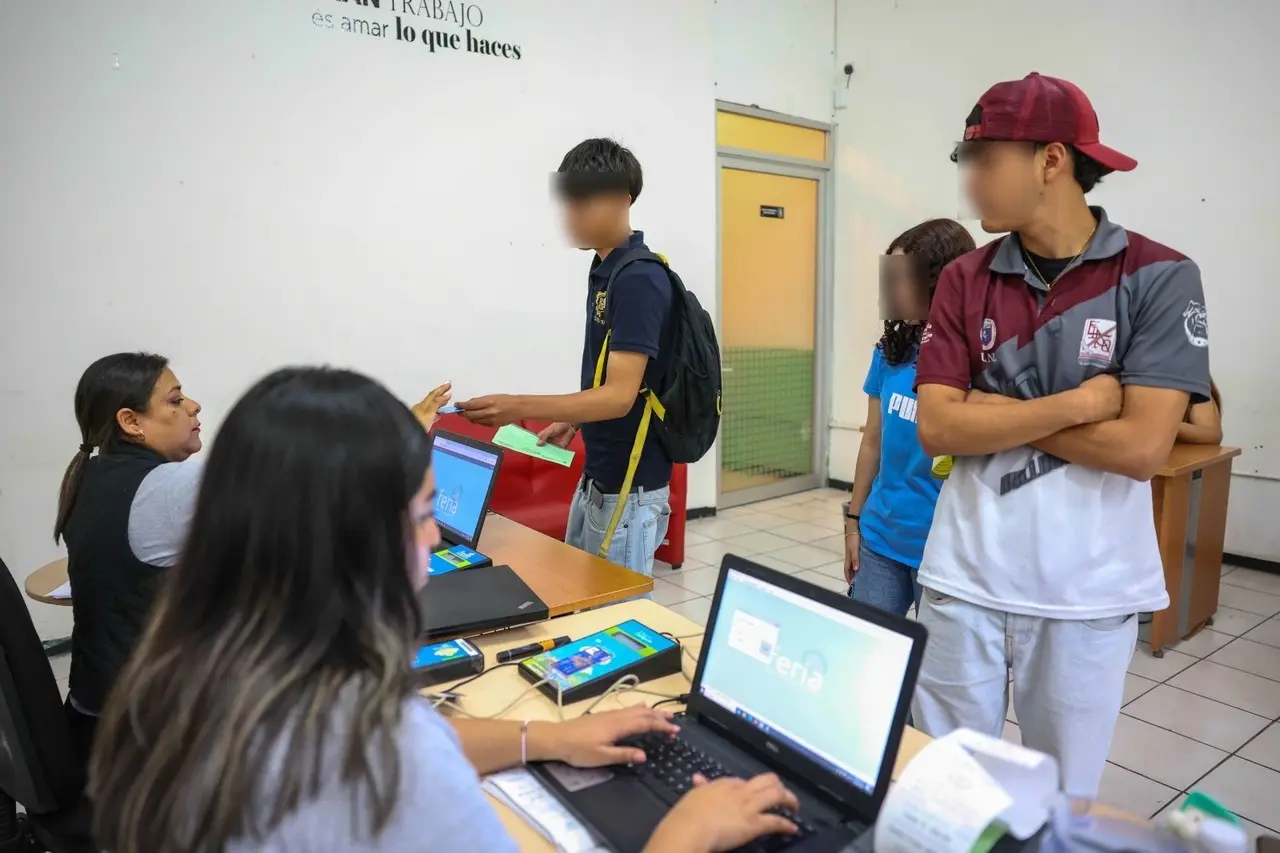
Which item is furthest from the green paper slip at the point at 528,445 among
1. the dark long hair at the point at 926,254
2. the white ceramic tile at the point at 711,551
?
the white ceramic tile at the point at 711,551

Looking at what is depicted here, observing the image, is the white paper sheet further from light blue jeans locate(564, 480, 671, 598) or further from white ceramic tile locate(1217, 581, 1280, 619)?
white ceramic tile locate(1217, 581, 1280, 619)

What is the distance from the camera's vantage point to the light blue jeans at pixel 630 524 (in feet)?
7.07

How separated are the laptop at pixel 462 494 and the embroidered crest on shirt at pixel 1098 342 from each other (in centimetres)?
128

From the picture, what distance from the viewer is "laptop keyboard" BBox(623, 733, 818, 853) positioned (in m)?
1.06

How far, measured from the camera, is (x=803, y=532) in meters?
4.88

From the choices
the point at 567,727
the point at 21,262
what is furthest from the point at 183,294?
the point at 567,727

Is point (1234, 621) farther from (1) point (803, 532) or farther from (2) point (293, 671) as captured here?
(2) point (293, 671)

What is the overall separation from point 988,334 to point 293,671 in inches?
48.8

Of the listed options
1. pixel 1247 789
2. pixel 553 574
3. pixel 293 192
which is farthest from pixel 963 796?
pixel 293 192

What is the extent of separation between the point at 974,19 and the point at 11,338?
5107 mm

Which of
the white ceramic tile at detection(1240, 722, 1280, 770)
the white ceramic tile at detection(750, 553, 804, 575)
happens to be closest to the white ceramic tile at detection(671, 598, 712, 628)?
the white ceramic tile at detection(750, 553, 804, 575)

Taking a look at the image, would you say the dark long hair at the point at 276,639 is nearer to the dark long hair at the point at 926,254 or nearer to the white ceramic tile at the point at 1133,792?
the dark long hair at the point at 926,254

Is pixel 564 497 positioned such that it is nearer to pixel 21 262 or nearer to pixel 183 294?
pixel 183 294

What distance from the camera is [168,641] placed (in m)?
0.78
